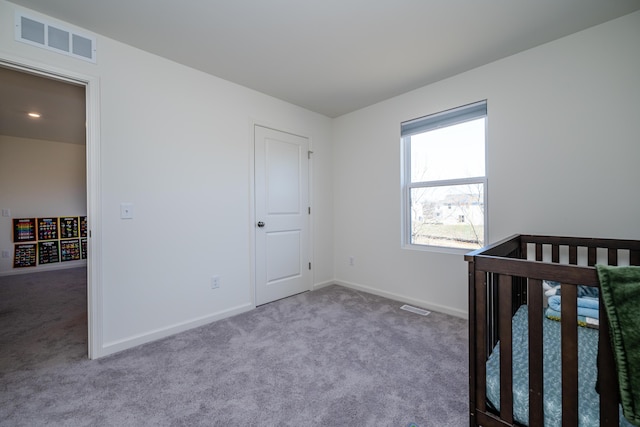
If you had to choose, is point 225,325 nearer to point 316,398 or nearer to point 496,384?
point 316,398

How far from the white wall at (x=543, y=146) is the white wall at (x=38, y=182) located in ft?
18.6

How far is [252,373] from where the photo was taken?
5.65ft

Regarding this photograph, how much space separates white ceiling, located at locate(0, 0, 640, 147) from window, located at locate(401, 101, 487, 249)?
48 centimetres

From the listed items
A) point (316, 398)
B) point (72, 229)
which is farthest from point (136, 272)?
point (72, 229)

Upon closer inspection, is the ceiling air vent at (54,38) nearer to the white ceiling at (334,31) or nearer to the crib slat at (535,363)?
the white ceiling at (334,31)

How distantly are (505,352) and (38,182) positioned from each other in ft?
22.5

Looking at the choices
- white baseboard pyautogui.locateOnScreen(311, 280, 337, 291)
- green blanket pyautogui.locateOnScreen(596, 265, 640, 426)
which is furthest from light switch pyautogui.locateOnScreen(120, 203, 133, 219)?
green blanket pyautogui.locateOnScreen(596, 265, 640, 426)

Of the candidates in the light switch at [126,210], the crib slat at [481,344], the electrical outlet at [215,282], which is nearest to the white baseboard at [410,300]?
the crib slat at [481,344]

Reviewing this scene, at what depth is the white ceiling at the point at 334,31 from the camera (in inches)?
66.1

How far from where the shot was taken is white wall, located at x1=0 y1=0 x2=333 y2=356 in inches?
78.3

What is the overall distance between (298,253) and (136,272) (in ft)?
5.53

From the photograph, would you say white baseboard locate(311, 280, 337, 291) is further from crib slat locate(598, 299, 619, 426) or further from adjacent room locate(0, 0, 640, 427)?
crib slat locate(598, 299, 619, 426)

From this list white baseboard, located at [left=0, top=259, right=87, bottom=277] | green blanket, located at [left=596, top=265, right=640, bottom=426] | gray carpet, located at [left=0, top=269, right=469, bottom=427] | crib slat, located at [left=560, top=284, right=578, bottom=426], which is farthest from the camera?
white baseboard, located at [left=0, top=259, right=87, bottom=277]

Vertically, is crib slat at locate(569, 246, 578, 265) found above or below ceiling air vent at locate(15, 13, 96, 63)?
below
